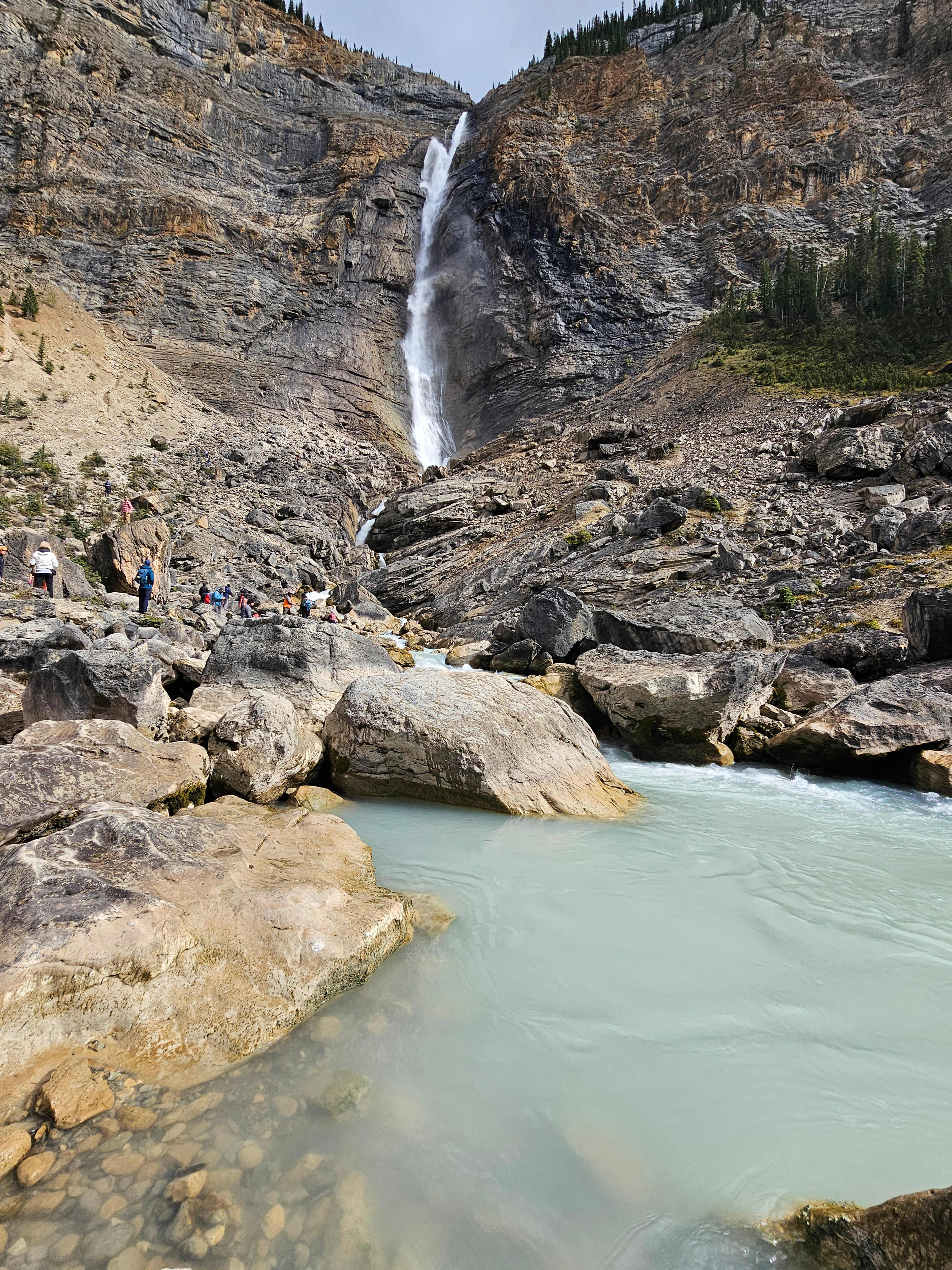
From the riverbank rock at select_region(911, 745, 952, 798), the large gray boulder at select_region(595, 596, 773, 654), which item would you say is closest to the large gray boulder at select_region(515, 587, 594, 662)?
the large gray boulder at select_region(595, 596, 773, 654)

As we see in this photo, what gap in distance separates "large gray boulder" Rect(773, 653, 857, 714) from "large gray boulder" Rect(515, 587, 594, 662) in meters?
4.85

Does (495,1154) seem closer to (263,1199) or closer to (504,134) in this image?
(263,1199)

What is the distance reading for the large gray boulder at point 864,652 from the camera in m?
11.2

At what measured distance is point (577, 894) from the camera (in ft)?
18.5

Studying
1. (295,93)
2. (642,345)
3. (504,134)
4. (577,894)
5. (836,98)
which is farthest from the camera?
(295,93)

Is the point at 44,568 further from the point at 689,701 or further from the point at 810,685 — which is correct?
the point at 810,685

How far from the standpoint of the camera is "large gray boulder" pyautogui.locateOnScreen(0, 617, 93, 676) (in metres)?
9.66

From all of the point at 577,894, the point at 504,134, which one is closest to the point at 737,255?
the point at 504,134

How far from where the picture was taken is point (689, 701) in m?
10.0

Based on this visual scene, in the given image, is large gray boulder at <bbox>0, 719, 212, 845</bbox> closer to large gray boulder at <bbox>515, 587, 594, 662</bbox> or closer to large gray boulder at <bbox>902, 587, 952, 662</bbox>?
large gray boulder at <bbox>515, 587, 594, 662</bbox>

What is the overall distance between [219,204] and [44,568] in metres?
48.3

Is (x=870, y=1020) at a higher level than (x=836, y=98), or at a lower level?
lower

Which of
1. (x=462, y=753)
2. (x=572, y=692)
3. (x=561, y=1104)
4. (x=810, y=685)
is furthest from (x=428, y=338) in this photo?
(x=561, y=1104)

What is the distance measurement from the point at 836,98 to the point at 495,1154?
2781 inches
